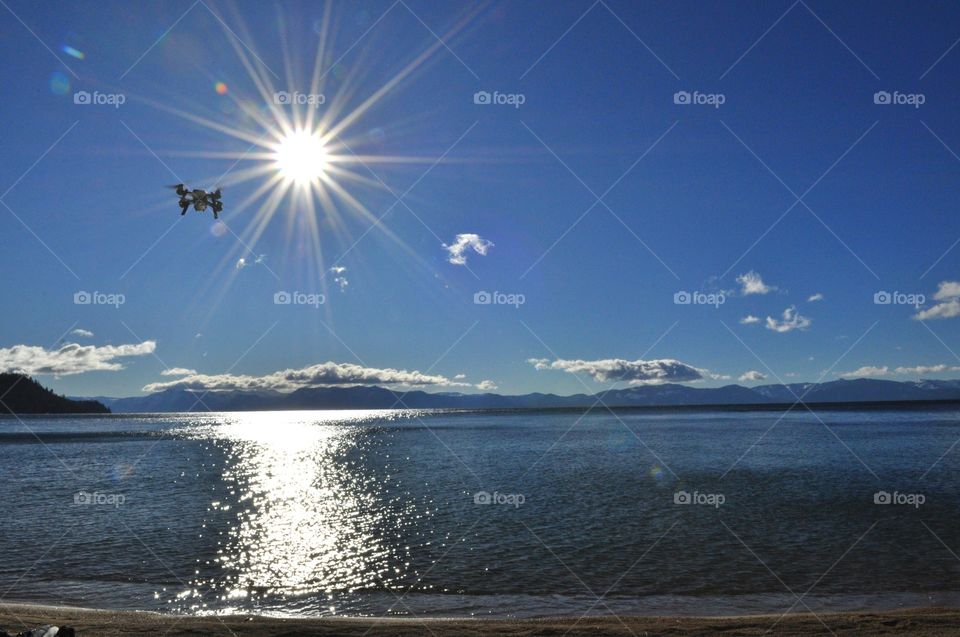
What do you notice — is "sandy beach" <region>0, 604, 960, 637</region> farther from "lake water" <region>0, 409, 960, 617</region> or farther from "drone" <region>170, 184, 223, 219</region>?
"drone" <region>170, 184, 223, 219</region>

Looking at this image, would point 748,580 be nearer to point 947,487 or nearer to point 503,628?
point 503,628

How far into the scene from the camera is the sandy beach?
53.9 ft

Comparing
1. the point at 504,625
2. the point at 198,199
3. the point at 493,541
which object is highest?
the point at 198,199

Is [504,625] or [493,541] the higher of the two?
[493,541]

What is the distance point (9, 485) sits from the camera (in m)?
55.3

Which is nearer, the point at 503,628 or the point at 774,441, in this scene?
the point at 503,628

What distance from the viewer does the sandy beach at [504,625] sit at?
1644 cm

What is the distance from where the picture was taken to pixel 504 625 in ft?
57.5

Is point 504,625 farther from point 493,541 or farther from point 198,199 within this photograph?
point 198,199

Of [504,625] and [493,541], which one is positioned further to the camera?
[493,541]

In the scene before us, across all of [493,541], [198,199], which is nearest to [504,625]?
[493,541]

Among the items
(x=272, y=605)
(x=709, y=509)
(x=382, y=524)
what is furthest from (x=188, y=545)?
(x=709, y=509)

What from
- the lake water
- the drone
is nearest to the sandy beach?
the lake water

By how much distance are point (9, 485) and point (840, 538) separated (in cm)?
6285
